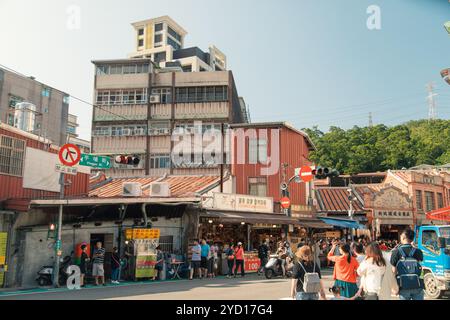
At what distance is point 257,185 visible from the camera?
111 ft

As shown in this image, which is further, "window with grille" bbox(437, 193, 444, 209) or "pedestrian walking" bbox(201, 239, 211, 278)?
"window with grille" bbox(437, 193, 444, 209)

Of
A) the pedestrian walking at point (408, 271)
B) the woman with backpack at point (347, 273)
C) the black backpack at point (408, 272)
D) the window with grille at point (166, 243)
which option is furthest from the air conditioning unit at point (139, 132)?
the black backpack at point (408, 272)

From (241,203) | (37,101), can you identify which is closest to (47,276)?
(241,203)

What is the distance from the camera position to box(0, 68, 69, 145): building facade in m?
42.4

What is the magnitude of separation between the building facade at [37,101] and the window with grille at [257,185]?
19.0 m

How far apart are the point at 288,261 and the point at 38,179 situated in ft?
39.0

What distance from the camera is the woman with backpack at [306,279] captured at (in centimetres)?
809

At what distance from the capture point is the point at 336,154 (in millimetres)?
56750

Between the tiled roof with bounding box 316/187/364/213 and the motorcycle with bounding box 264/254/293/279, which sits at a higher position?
the tiled roof with bounding box 316/187/364/213

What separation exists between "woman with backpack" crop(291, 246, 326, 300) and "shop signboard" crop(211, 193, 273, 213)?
1480 centimetres

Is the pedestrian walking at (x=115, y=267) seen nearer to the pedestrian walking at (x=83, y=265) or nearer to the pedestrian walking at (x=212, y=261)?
the pedestrian walking at (x=83, y=265)

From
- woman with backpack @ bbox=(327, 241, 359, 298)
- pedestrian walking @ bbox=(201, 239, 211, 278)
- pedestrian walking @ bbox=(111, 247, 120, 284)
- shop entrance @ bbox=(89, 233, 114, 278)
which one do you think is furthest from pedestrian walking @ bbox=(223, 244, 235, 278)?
woman with backpack @ bbox=(327, 241, 359, 298)

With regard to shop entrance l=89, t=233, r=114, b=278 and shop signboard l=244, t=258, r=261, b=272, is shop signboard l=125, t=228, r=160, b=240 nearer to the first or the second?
shop entrance l=89, t=233, r=114, b=278
